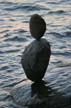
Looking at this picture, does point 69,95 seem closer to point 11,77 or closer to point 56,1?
point 11,77

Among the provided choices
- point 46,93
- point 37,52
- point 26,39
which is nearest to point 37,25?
point 37,52

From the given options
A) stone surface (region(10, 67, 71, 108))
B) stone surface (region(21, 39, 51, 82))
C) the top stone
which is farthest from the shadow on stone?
the top stone

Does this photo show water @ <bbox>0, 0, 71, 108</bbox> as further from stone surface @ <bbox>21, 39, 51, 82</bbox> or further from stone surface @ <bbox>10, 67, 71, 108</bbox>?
stone surface @ <bbox>21, 39, 51, 82</bbox>

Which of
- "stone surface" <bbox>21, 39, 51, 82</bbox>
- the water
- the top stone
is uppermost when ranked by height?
the top stone

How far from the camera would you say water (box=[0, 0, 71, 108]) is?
26.3ft

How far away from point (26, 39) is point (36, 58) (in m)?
3.42

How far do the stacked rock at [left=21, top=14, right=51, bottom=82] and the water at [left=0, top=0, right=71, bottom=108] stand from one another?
404 mm

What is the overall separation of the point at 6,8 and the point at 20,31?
2.09 meters

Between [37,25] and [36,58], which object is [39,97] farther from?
[37,25]

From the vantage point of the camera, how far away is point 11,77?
8617 mm

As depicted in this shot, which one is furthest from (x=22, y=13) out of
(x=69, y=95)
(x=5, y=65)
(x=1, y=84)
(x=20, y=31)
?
(x=69, y=95)

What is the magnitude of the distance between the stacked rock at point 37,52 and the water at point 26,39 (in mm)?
404

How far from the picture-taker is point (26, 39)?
10828mm

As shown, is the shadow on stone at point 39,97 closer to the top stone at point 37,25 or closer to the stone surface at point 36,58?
the stone surface at point 36,58
